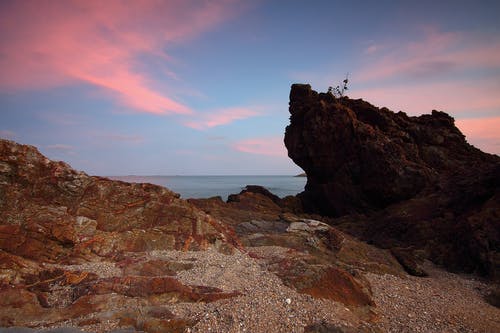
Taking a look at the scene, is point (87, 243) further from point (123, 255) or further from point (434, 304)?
point (434, 304)

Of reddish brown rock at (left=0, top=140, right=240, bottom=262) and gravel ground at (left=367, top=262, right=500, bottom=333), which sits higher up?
reddish brown rock at (left=0, top=140, right=240, bottom=262)

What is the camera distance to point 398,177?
29672 mm

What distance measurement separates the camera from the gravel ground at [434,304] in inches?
413

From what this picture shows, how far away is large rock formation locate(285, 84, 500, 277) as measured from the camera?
64.5ft

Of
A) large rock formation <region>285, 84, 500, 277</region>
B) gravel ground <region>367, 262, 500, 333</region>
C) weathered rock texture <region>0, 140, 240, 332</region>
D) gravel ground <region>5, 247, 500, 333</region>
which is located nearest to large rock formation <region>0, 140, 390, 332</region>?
weathered rock texture <region>0, 140, 240, 332</region>

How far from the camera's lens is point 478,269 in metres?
17.3

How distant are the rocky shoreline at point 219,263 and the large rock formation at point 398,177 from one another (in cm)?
16

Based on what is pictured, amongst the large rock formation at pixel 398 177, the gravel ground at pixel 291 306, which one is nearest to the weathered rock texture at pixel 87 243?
the gravel ground at pixel 291 306

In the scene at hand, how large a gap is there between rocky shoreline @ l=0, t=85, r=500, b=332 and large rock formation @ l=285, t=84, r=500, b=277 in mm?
163

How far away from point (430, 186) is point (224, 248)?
21.4 metres

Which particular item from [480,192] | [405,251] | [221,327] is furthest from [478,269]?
[221,327]

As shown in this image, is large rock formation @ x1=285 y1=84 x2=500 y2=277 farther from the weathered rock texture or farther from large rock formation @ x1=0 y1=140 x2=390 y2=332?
the weathered rock texture

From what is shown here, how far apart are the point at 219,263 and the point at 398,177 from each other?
22.4 metres

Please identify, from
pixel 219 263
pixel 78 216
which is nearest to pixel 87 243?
pixel 78 216
